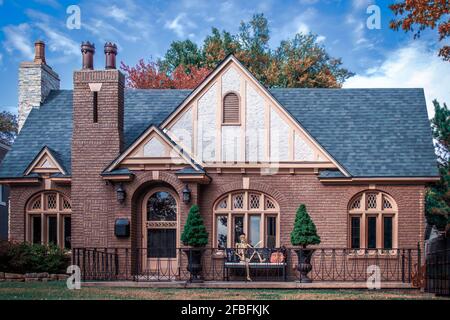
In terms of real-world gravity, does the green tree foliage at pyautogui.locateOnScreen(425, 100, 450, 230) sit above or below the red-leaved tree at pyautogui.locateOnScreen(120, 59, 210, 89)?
below

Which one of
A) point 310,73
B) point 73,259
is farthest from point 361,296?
point 310,73

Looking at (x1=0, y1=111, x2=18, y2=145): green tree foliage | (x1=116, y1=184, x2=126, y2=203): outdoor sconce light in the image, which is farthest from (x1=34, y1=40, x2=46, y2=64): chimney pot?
(x1=0, y1=111, x2=18, y2=145): green tree foliage

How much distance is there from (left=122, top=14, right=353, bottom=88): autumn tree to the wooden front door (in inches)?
702

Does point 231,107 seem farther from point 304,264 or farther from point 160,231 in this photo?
point 304,264

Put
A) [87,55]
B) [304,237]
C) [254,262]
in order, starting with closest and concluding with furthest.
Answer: [304,237] < [254,262] < [87,55]

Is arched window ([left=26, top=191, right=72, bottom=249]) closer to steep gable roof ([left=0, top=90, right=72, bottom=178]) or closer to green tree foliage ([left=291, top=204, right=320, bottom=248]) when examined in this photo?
steep gable roof ([left=0, top=90, right=72, bottom=178])

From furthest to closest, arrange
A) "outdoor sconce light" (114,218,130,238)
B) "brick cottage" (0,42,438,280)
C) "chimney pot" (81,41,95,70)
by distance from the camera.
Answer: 1. "chimney pot" (81,41,95,70)
2. "brick cottage" (0,42,438,280)
3. "outdoor sconce light" (114,218,130,238)

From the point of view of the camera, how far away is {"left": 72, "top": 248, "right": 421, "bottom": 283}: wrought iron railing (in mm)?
23141

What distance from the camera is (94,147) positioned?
2391 cm

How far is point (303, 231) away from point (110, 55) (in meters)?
8.35

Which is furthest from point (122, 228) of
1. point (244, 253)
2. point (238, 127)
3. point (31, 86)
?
point (31, 86)

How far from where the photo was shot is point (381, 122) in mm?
25984

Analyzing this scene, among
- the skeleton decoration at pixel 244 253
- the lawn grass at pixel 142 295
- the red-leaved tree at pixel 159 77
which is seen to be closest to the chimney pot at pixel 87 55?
the skeleton decoration at pixel 244 253
